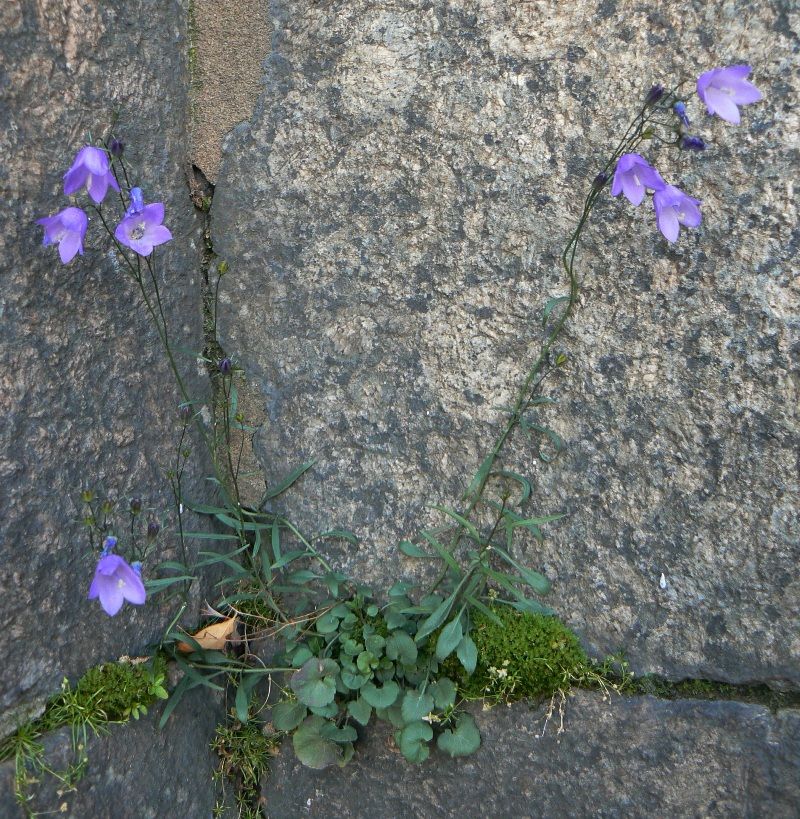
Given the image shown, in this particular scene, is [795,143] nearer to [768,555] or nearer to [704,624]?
[768,555]

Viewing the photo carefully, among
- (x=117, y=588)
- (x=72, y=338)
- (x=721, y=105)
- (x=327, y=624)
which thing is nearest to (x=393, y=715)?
(x=327, y=624)

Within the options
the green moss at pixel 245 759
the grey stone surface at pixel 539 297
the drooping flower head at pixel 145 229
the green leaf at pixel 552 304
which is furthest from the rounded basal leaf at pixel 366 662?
the drooping flower head at pixel 145 229

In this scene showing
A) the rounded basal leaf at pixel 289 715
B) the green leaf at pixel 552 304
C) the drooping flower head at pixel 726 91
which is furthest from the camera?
the rounded basal leaf at pixel 289 715

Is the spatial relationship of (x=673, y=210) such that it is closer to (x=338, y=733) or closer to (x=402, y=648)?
(x=402, y=648)

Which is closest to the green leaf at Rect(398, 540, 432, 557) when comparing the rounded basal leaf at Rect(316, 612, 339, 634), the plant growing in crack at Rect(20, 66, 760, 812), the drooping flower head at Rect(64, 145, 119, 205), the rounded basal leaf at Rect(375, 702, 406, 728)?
the plant growing in crack at Rect(20, 66, 760, 812)

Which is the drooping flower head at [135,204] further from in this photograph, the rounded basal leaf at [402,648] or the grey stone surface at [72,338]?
the rounded basal leaf at [402,648]

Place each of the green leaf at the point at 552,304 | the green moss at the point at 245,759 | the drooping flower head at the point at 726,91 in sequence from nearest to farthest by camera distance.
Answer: the drooping flower head at the point at 726,91 < the green leaf at the point at 552,304 < the green moss at the point at 245,759

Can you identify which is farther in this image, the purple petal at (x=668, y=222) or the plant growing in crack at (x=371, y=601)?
the plant growing in crack at (x=371, y=601)
